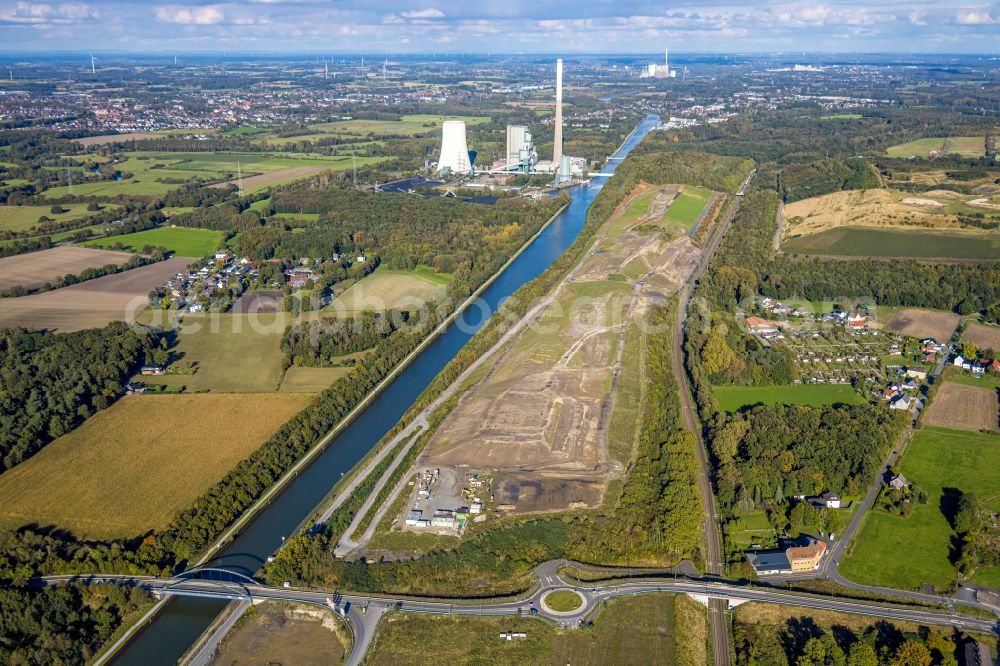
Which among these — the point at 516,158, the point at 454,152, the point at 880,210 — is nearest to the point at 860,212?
the point at 880,210

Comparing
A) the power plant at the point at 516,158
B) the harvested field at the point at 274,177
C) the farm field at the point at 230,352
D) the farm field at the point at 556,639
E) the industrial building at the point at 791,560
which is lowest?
the farm field at the point at 556,639

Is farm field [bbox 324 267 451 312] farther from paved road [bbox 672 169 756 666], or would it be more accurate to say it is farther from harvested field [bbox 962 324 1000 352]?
harvested field [bbox 962 324 1000 352]

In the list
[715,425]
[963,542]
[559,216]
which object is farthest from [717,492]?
[559,216]

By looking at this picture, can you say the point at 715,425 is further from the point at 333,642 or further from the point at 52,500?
the point at 52,500

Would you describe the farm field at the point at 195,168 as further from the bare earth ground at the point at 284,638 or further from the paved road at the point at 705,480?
the bare earth ground at the point at 284,638

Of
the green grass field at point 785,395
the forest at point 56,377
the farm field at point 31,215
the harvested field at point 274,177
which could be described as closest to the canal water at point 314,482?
the forest at point 56,377

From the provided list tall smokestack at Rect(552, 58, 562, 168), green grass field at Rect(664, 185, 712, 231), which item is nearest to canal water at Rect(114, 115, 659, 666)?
green grass field at Rect(664, 185, 712, 231)
